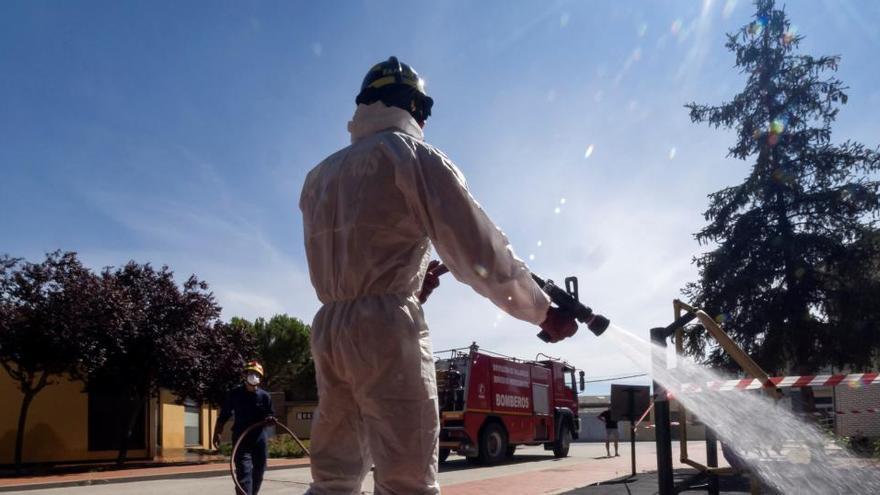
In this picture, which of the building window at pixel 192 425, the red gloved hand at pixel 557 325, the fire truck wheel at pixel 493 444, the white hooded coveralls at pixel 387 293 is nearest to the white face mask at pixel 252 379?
the white hooded coveralls at pixel 387 293

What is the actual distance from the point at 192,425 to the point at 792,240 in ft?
60.6

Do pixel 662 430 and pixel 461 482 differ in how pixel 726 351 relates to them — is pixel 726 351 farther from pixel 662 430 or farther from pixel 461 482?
pixel 461 482

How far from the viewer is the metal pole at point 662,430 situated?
13.0ft

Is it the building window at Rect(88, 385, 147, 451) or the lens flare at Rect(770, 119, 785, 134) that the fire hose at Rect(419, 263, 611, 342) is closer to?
the lens flare at Rect(770, 119, 785, 134)

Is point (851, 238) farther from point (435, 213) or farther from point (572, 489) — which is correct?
point (435, 213)

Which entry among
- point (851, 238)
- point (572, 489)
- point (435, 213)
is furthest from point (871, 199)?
point (435, 213)

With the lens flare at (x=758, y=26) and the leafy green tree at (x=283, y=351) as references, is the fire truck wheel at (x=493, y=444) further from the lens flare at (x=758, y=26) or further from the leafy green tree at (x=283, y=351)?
the leafy green tree at (x=283, y=351)

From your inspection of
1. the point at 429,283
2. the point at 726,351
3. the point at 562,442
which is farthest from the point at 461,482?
the point at 429,283

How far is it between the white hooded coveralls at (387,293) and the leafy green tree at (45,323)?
14.8 meters

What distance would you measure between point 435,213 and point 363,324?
38 cm

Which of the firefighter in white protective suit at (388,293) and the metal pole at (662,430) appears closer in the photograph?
the firefighter in white protective suit at (388,293)

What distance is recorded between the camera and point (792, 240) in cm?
1480

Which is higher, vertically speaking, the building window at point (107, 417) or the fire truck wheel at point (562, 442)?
the building window at point (107, 417)

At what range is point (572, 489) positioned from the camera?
31.6 ft
